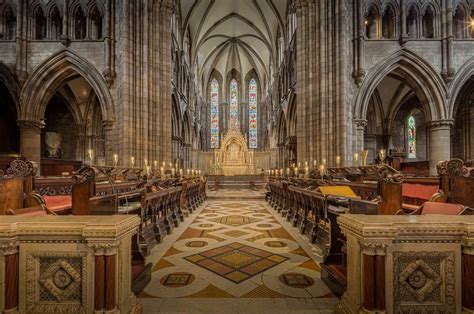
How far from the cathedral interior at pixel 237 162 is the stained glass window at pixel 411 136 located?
7.2 inches

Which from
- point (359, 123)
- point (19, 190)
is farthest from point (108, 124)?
point (359, 123)

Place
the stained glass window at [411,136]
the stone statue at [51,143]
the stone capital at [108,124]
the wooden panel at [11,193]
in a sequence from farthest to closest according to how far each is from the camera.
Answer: the stained glass window at [411,136], the stone statue at [51,143], the stone capital at [108,124], the wooden panel at [11,193]

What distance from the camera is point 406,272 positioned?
2217mm

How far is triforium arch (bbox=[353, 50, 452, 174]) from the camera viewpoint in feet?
45.1

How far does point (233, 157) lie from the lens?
2802 cm

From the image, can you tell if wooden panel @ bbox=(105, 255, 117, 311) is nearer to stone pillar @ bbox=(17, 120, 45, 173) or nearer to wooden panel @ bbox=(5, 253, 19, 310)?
wooden panel @ bbox=(5, 253, 19, 310)

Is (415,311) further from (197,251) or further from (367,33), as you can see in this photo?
(367,33)

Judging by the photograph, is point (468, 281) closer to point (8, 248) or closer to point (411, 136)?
point (8, 248)

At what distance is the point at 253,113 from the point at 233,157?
13.2 metres

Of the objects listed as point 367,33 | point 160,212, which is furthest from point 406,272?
point 367,33

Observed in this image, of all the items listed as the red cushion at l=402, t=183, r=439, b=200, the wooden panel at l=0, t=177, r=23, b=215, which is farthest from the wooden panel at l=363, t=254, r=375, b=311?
the red cushion at l=402, t=183, r=439, b=200

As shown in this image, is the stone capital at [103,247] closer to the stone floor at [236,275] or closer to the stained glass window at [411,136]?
the stone floor at [236,275]

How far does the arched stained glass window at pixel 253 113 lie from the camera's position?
38.6 m

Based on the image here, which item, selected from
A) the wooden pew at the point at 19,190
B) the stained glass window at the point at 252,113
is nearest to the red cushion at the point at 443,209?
the wooden pew at the point at 19,190
